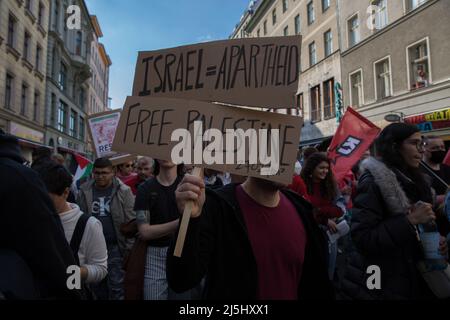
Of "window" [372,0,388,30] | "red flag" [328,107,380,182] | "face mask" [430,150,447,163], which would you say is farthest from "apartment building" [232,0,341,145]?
"face mask" [430,150,447,163]

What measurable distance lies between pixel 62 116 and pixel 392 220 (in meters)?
30.8

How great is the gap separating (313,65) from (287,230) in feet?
73.3

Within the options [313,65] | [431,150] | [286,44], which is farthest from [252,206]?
[313,65]

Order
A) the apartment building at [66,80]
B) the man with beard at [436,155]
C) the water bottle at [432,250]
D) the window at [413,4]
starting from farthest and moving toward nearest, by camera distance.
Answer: the apartment building at [66,80] < the window at [413,4] < the man with beard at [436,155] < the water bottle at [432,250]

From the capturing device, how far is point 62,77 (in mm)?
28828

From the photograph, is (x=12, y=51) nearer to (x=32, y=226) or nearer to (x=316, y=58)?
(x=316, y=58)

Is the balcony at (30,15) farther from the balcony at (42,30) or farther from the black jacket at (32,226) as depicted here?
the black jacket at (32,226)

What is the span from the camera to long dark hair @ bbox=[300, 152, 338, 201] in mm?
4301

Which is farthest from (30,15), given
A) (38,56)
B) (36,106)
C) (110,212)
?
(110,212)

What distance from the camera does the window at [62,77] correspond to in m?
28.2

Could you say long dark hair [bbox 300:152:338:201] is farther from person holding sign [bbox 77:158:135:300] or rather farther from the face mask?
person holding sign [bbox 77:158:135:300]

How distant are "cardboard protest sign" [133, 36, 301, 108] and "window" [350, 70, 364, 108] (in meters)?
17.5

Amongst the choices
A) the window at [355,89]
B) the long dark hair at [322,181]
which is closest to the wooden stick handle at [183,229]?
the long dark hair at [322,181]

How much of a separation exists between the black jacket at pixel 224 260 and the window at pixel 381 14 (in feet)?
54.9
